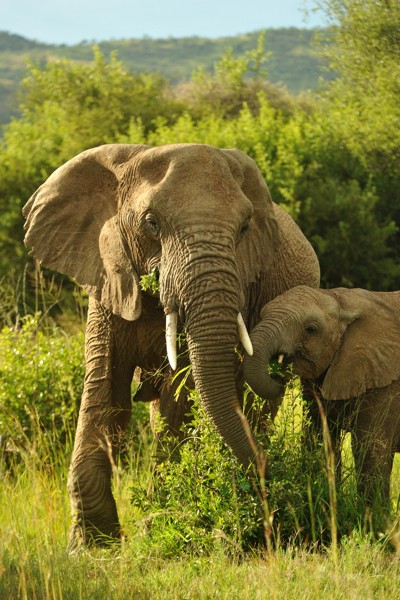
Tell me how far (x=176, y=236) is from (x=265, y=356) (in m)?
0.80

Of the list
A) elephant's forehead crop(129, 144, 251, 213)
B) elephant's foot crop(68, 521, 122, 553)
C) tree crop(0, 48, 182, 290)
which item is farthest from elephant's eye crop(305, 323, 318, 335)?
tree crop(0, 48, 182, 290)

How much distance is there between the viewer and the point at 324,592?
5645mm

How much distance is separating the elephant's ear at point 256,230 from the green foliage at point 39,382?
2841 millimetres

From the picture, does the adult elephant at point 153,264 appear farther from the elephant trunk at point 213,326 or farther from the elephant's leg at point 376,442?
the elephant's leg at point 376,442

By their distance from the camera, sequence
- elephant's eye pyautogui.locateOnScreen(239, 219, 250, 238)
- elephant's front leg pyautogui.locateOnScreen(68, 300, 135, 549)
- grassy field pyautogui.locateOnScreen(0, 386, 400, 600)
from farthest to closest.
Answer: elephant's front leg pyautogui.locateOnScreen(68, 300, 135, 549)
elephant's eye pyautogui.locateOnScreen(239, 219, 250, 238)
grassy field pyautogui.locateOnScreen(0, 386, 400, 600)

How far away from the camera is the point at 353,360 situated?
6.98 m

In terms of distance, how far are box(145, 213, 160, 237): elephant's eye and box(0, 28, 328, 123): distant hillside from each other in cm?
10479

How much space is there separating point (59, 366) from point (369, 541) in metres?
4.40

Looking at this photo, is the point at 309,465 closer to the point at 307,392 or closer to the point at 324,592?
the point at 307,392

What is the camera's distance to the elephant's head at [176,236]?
6.29m

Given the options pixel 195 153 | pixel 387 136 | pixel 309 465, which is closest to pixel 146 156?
pixel 195 153

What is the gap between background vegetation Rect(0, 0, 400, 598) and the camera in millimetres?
6016

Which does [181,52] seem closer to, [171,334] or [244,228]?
[244,228]

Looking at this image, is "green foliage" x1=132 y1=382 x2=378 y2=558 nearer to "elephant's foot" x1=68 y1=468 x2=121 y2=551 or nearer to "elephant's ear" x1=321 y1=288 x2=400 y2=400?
"elephant's ear" x1=321 y1=288 x2=400 y2=400
